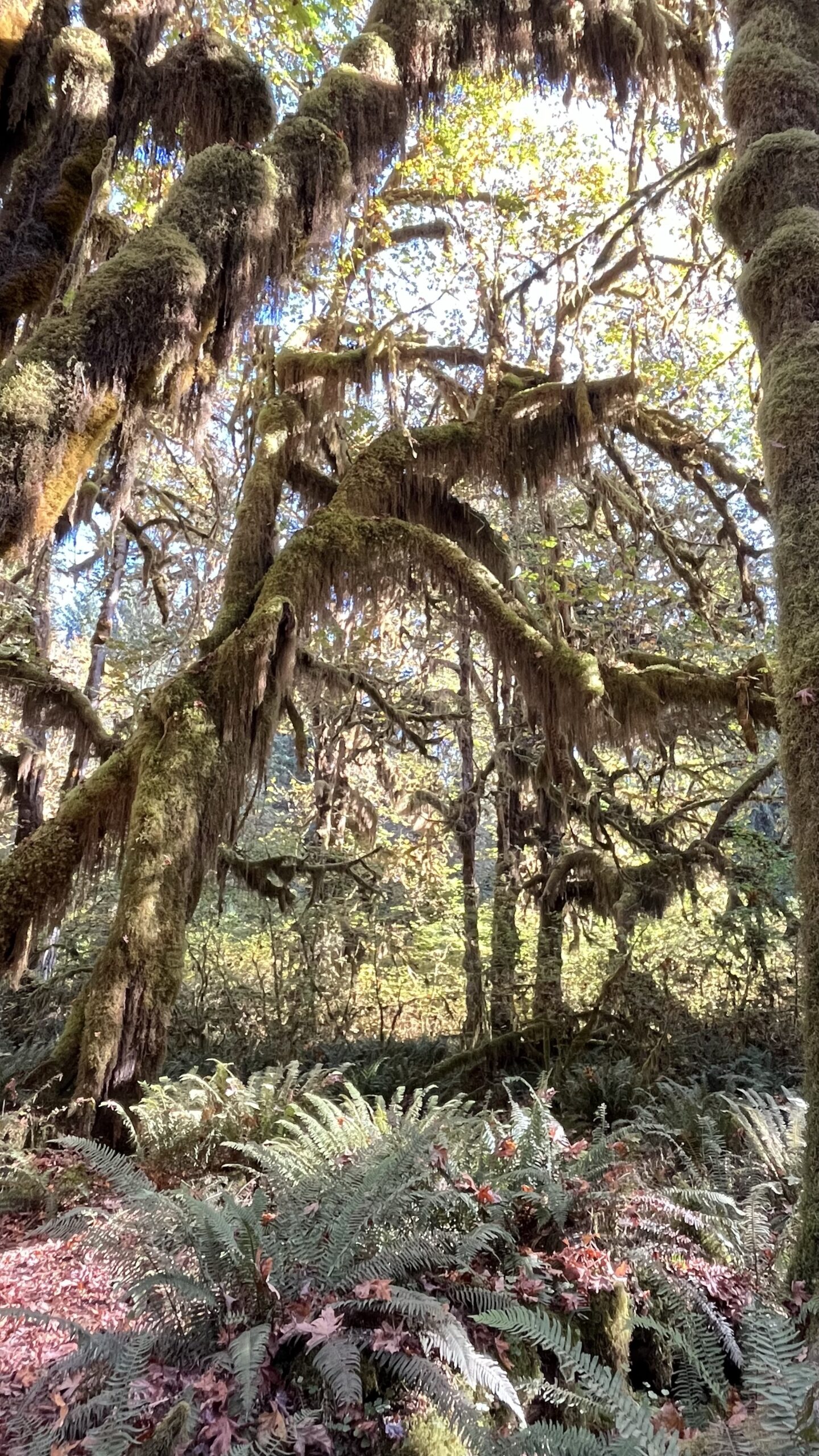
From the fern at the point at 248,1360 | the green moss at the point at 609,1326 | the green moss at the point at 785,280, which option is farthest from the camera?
the green moss at the point at 785,280

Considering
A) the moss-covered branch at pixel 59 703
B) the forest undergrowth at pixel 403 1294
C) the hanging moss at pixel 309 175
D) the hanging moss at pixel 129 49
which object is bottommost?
the forest undergrowth at pixel 403 1294

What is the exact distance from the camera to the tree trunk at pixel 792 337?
2.74 meters

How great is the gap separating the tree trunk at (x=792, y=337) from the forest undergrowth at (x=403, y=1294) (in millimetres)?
750

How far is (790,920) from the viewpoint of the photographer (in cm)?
756

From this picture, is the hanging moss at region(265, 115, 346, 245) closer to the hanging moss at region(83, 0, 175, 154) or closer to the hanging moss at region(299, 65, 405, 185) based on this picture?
the hanging moss at region(299, 65, 405, 185)

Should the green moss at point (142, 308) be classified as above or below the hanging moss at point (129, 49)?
below

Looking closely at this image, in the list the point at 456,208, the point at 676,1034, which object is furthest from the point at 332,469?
the point at 676,1034

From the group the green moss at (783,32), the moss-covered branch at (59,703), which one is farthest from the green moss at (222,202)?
the moss-covered branch at (59,703)

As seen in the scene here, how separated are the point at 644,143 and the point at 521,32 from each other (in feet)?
7.28

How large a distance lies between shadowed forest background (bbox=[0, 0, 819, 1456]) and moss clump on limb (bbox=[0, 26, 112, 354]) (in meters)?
0.04

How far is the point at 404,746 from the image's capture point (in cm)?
989

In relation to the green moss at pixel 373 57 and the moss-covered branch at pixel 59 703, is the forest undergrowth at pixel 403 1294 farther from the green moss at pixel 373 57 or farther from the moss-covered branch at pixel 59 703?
the green moss at pixel 373 57

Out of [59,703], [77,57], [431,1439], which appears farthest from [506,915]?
[77,57]

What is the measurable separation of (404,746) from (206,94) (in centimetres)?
647
